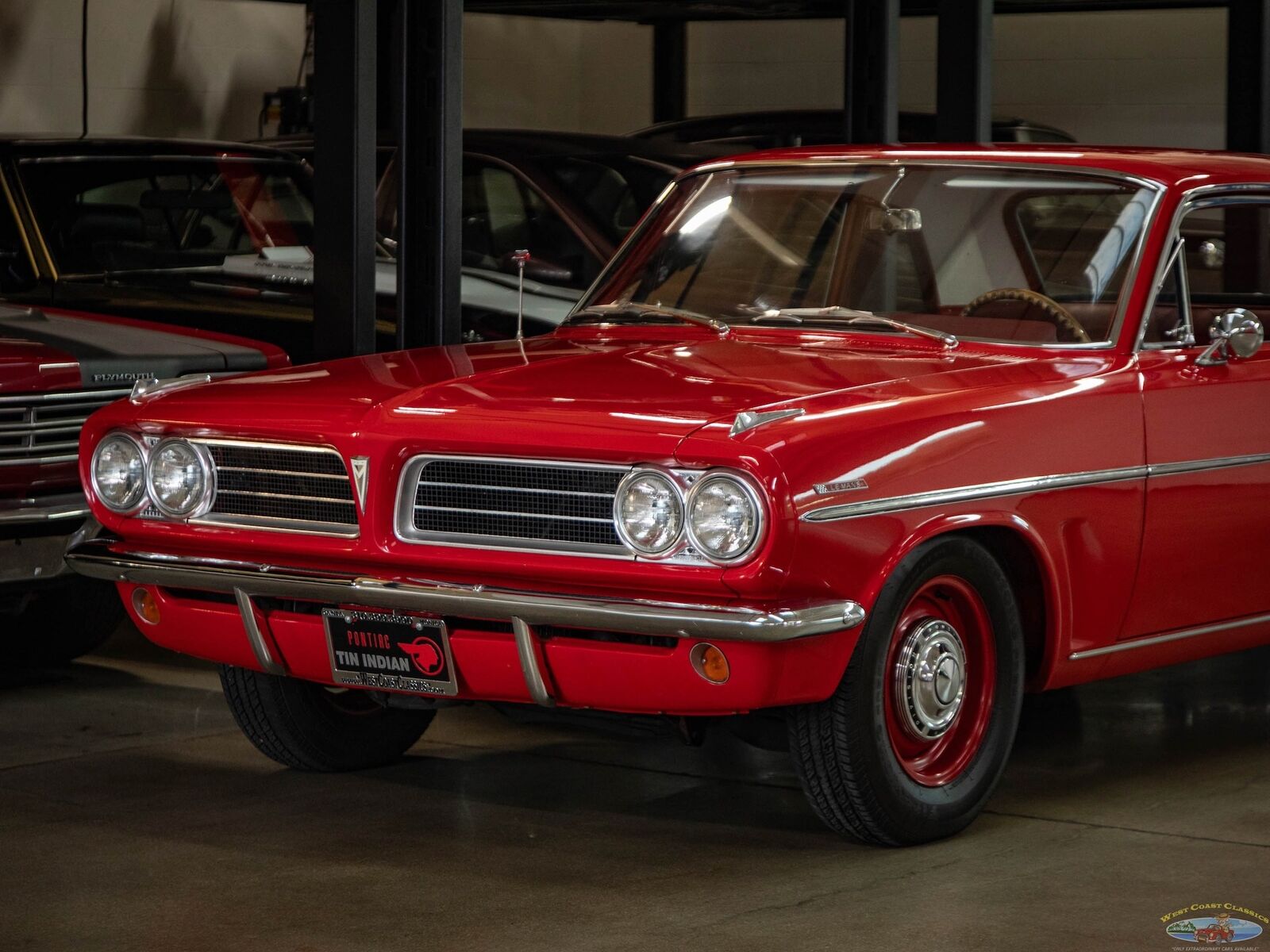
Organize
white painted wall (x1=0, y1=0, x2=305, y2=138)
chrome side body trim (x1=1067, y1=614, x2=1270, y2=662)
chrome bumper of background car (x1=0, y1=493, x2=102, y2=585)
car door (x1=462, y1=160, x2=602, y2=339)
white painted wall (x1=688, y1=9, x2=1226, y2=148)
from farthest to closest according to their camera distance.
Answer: white painted wall (x1=688, y1=9, x2=1226, y2=148) < white painted wall (x1=0, y1=0, x2=305, y2=138) < car door (x1=462, y1=160, x2=602, y2=339) < chrome bumper of background car (x1=0, y1=493, x2=102, y2=585) < chrome side body trim (x1=1067, y1=614, x2=1270, y2=662)

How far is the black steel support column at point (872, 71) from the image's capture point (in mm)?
8828

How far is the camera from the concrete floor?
414cm

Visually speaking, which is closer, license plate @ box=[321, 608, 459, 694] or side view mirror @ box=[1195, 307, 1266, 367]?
license plate @ box=[321, 608, 459, 694]

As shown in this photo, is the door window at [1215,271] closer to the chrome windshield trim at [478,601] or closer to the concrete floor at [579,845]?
the concrete floor at [579,845]

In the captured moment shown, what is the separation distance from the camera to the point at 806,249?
18.2 feet

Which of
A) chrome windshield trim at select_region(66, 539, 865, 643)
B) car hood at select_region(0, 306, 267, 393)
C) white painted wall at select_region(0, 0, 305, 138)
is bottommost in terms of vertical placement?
chrome windshield trim at select_region(66, 539, 865, 643)

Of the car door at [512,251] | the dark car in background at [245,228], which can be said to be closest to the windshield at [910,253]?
the dark car in background at [245,228]

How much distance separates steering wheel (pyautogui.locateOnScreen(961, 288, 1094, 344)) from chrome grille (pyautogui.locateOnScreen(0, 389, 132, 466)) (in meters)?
2.67

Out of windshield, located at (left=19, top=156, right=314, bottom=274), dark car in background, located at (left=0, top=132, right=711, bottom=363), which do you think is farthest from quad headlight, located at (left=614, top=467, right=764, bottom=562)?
windshield, located at (left=19, top=156, right=314, bottom=274)

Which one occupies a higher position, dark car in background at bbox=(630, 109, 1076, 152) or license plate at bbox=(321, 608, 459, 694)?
dark car in background at bbox=(630, 109, 1076, 152)

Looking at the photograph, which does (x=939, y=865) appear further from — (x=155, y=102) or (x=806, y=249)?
(x=155, y=102)

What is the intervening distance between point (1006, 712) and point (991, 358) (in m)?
0.85

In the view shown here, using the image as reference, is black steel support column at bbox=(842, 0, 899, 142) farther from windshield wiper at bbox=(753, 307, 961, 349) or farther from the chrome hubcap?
the chrome hubcap

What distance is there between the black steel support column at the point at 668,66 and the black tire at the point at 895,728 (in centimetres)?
1358
